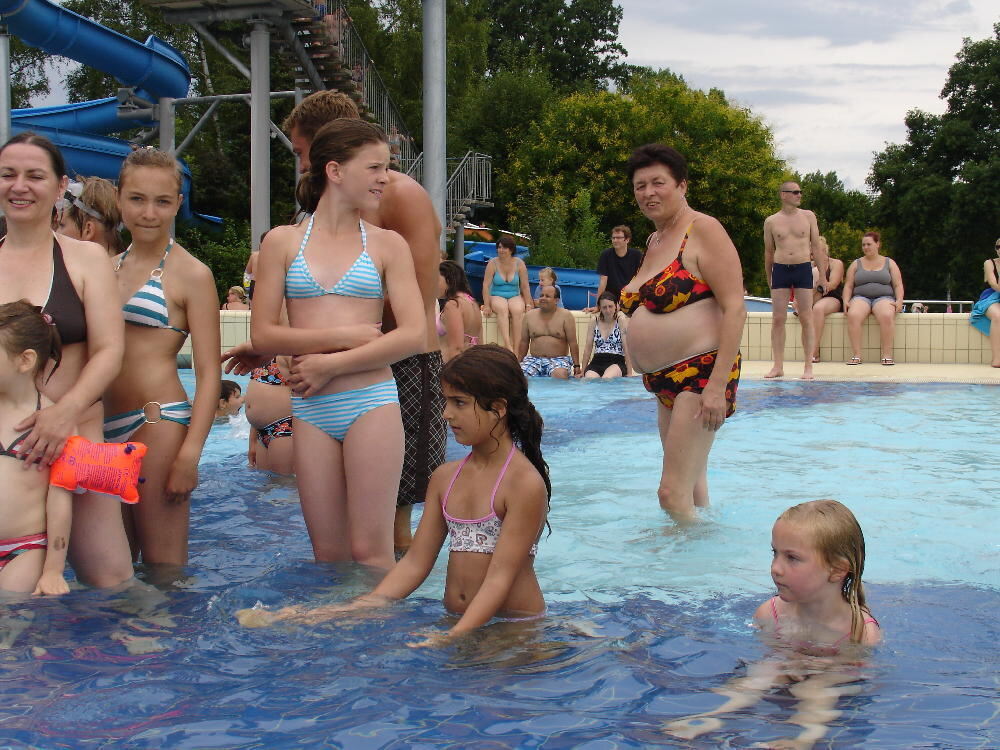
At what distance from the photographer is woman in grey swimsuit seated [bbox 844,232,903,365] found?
13773 mm

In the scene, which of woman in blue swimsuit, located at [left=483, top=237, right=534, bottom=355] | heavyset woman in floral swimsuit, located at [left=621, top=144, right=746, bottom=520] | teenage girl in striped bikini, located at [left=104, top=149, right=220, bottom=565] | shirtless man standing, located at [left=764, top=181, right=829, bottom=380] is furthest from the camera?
woman in blue swimsuit, located at [left=483, top=237, right=534, bottom=355]

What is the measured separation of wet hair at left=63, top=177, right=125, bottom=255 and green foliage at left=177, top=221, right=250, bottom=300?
18.0 meters

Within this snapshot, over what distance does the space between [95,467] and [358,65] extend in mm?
18353

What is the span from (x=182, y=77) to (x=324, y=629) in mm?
20779

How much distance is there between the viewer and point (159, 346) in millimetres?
3881

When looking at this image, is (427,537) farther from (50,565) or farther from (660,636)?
(50,565)

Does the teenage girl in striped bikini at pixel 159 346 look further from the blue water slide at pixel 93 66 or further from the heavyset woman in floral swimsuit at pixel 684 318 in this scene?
the blue water slide at pixel 93 66

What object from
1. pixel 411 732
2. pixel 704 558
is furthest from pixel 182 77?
pixel 411 732

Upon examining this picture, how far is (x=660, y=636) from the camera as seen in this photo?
3.63 meters

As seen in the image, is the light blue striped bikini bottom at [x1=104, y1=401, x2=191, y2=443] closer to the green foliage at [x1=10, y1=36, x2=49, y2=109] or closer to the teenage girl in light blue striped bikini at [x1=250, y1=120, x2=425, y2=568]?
the teenage girl in light blue striped bikini at [x1=250, y1=120, x2=425, y2=568]

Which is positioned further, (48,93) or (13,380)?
(48,93)

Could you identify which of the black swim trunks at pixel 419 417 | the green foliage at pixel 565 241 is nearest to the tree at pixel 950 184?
the green foliage at pixel 565 241

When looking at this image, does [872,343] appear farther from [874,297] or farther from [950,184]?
[950,184]

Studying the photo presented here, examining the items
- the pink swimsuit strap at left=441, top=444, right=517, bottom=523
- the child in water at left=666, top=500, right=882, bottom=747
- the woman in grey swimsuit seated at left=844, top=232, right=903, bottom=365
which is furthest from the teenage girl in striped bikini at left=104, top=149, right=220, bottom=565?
the woman in grey swimsuit seated at left=844, top=232, right=903, bottom=365
